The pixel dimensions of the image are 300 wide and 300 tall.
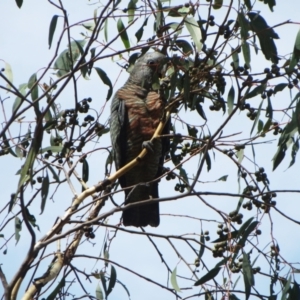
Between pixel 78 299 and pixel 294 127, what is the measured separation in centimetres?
114

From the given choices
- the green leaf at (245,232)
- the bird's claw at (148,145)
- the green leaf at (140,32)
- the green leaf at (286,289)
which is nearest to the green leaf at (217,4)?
the green leaf at (140,32)

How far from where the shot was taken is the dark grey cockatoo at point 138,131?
409 cm

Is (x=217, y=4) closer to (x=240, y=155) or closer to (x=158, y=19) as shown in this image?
(x=158, y=19)

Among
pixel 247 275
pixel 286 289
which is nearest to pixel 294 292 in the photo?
pixel 286 289

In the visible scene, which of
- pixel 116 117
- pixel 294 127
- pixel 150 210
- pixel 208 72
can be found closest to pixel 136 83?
pixel 116 117

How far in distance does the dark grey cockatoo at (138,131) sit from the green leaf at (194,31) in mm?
1121

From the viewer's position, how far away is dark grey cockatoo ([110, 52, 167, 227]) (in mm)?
4090

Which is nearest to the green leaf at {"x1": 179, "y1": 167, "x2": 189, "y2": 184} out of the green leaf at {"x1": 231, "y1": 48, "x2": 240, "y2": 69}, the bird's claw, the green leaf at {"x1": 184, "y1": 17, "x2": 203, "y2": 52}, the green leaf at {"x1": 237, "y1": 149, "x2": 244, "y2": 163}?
the green leaf at {"x1": 237, "y1": 149, "x2": 244, "y2": 163}

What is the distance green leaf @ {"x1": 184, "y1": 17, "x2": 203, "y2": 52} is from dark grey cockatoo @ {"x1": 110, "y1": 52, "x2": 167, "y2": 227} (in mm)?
1121

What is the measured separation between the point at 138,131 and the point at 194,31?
4.56ft

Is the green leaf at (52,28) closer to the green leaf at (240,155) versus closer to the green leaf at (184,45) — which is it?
the green leaf at (184,45)

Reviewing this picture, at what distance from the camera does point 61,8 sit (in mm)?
2457

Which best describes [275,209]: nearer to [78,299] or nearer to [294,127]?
[294,127]

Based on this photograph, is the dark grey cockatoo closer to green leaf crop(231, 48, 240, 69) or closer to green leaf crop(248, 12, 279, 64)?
green leaf crop(231, 48, 240, 69)
